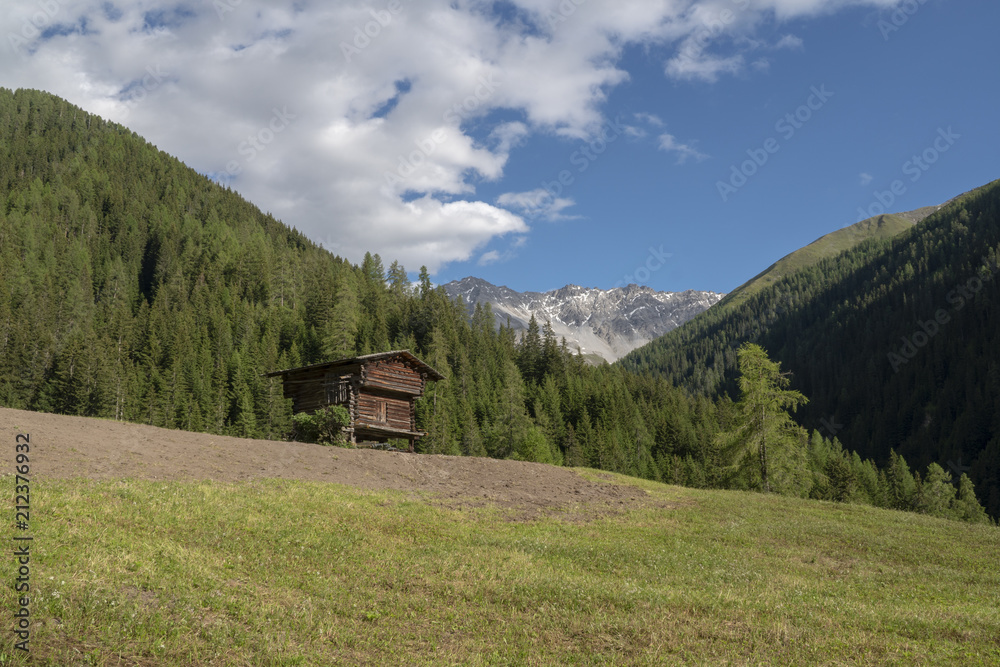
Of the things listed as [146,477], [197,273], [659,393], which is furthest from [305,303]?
[146,477]

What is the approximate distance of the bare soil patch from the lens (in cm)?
2186

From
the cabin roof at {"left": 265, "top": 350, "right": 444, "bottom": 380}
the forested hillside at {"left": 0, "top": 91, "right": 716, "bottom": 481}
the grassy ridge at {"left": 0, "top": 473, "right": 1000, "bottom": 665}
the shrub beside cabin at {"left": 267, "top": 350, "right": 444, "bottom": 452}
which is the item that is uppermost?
the forested hillside at {"left": 0, "top": 91, "right": 716, "bottom": 481}

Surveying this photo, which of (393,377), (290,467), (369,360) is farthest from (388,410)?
(290,467)

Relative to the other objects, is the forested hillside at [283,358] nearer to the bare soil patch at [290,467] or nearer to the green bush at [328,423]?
the bare soil patch at [290,467]

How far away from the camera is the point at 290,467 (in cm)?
2750

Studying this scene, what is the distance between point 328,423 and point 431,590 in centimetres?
2812

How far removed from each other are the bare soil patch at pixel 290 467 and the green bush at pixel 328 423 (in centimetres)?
792

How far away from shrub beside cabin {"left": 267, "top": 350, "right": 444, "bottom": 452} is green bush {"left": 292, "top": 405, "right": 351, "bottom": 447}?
637 millimetres

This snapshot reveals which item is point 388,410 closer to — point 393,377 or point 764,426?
point 393,377

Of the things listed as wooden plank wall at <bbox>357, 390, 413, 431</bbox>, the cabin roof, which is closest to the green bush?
wooden plank wall at <bbox>357, 390, 413, 431</bbox>

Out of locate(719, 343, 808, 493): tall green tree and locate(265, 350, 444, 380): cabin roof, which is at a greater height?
locate(265, 350, 444, 380): cabin roof

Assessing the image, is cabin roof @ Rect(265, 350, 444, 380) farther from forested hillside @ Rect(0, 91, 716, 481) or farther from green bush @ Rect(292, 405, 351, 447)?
forested hillside @ Rect(0, 91, 716, 481)

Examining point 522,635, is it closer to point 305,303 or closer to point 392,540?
point 392,540

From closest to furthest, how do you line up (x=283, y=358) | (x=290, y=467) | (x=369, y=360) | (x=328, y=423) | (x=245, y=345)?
(x=290, y=467) → (x=328, y=423) → (x=369, y=360) → (x=283, y=358) → (x=245, y=345)
